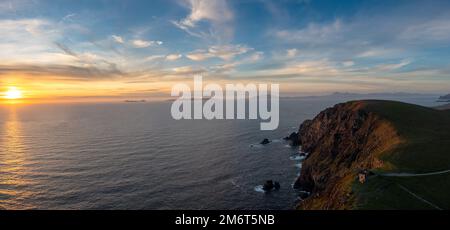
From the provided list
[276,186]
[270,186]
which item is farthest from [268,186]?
[276,186]

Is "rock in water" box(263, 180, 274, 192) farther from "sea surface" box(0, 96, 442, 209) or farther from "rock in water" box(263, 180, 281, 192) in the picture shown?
"sea surface" box(0, 96, 442, 209)

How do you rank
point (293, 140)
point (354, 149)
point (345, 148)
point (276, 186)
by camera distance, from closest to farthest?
point (354, 149) < point (276, 186) < point (345, 148) < point (293, 140)

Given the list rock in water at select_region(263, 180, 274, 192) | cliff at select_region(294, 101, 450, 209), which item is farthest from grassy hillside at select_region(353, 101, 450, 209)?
rock in water at select_region(263, 180, 274, 192)

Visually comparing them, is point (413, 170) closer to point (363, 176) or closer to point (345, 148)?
point (363, 176)
